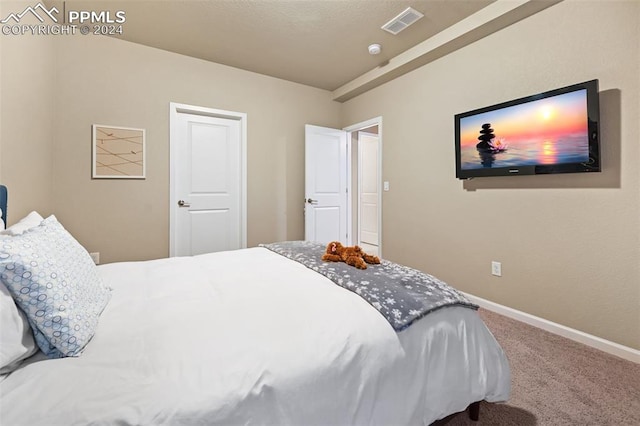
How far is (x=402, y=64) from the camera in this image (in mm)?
3316

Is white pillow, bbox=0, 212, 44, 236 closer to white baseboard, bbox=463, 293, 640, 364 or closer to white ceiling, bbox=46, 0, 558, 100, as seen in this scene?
white ceiling, bbox=46, 0, 558, 100

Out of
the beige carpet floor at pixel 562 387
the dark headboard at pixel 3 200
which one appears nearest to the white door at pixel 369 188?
the beige carpet floor at pixel 562 387

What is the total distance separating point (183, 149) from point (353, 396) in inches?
134

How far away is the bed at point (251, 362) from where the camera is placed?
0.71 metres

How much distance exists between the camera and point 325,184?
4.41 metres

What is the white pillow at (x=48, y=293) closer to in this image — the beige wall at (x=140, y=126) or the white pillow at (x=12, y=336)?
the white pillow at (x=12, y=336)

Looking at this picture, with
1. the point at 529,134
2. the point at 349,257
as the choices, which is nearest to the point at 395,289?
the point at 349,257

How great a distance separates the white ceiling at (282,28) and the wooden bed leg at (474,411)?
2.85 meters

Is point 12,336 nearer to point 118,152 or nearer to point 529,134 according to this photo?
point 118,152

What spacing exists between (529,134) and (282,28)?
2465 mm

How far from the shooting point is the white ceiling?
2527 millimetres

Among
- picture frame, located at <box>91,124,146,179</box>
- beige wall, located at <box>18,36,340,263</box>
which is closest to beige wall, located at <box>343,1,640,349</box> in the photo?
beige wall, located at <box>18,36,340,263</box>

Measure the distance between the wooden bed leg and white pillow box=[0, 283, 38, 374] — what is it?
5.63 ft

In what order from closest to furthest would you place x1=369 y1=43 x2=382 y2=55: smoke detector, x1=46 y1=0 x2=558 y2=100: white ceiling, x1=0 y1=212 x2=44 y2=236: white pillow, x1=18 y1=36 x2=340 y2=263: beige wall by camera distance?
x1=0 y1=212 x2=44 y2=236: white pillow, x1=46 y1=0 x2=558 y2=100: white ceiling, x1=18 y1=36 x2=340 y2=263: beige wall, x1=369 y1=43 x2=382 y2=55: smoke detector
